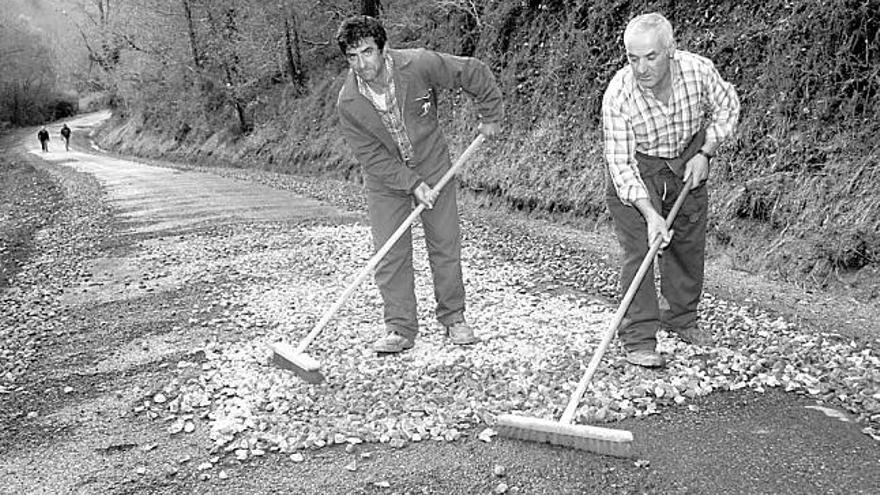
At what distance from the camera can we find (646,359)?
449cm

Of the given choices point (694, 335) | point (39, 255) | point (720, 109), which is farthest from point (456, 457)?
point (39, 255)

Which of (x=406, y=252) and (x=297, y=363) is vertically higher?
(x=406, y=252)

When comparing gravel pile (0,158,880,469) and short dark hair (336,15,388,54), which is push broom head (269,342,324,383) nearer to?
gravel pile (0,158,880,469)

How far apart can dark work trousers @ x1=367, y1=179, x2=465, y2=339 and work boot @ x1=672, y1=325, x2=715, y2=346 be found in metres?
1.37

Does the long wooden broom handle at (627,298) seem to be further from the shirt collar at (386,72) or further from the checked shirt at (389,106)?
the shirt collar at (386,72)

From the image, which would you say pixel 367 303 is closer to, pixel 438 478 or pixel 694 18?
pixel 438 478

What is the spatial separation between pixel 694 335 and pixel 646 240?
30.4 inches

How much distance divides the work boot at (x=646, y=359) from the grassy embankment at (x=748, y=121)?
7.57ft

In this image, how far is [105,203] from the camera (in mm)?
15328

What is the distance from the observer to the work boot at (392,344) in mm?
5059

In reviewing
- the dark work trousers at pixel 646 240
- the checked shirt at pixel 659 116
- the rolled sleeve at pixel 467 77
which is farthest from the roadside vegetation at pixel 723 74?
the rolled sleeve at pixel 467 77

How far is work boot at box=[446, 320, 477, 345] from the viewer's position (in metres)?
5.15

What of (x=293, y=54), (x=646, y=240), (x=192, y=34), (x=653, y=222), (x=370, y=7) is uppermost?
(x=370, y=7)

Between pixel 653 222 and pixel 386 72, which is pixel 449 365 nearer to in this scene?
pixel 653 222
